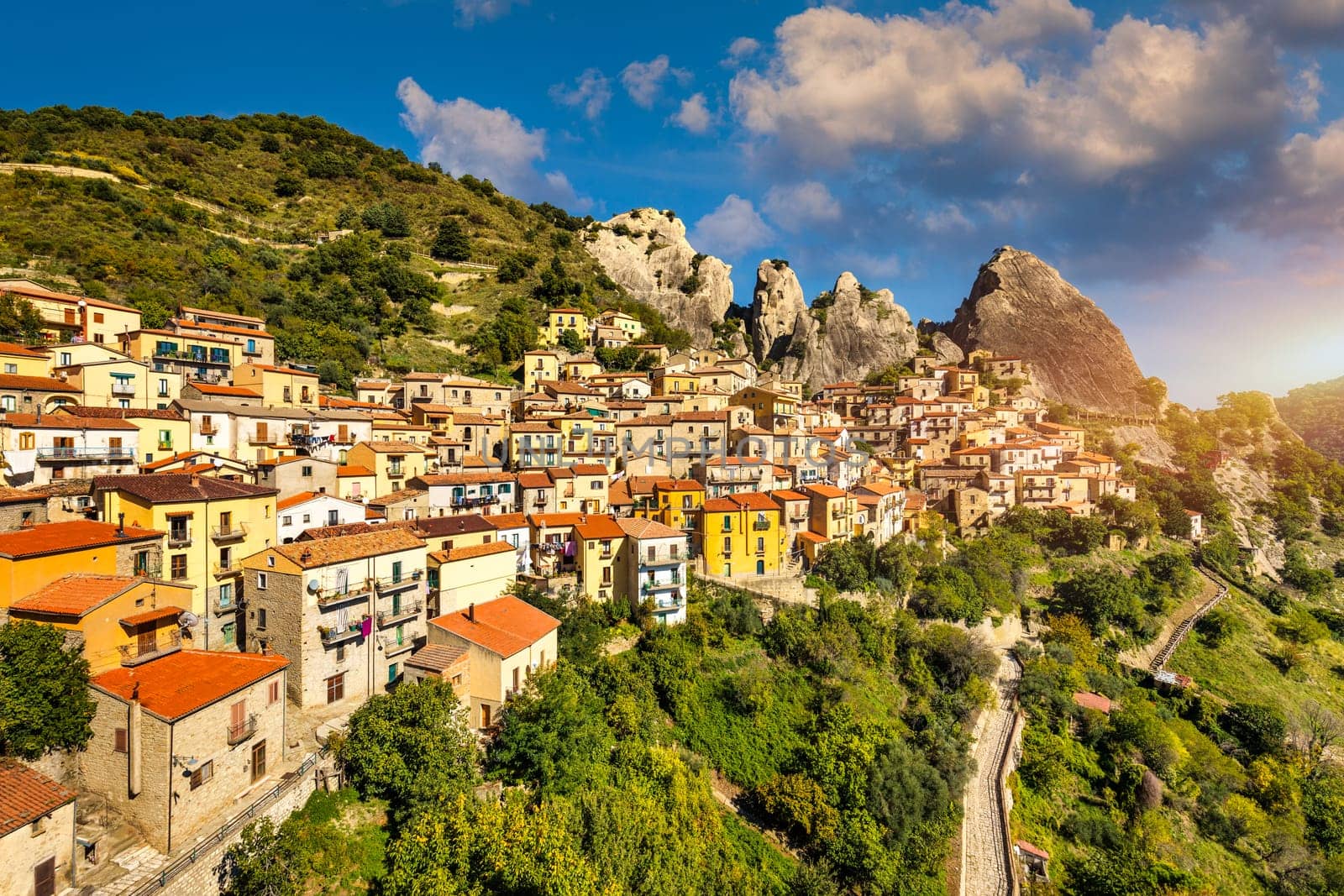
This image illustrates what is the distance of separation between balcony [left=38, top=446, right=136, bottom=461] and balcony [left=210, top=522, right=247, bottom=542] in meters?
8.03

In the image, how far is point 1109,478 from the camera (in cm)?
5428

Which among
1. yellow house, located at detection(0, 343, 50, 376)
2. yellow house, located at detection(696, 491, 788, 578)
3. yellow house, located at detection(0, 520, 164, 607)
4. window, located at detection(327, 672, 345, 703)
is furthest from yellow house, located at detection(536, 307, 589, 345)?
window, located at detection(327, 672, 345, 703)

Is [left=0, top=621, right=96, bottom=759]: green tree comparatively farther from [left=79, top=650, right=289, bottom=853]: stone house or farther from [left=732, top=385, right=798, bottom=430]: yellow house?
[left=732, top=385, right=798, bottom=430]: yellow house

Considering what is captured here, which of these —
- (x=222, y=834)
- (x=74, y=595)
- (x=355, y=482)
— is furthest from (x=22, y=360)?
(x=222, y=834)

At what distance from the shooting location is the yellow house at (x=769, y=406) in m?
49.0

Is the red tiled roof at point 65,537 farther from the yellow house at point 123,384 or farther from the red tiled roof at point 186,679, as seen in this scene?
the yellow house at point 123,384

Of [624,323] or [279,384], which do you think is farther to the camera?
[624,323]

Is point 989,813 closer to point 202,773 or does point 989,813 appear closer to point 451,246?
point 202,773

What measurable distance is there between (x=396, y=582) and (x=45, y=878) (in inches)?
445

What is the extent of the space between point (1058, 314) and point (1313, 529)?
126 ft

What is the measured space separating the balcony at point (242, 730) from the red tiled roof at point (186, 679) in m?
1.00

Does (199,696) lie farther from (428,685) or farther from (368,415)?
(368,415)

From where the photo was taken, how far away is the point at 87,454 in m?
23.3

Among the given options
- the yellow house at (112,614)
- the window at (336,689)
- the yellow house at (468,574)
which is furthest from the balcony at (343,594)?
the yellow house at (112,614)
